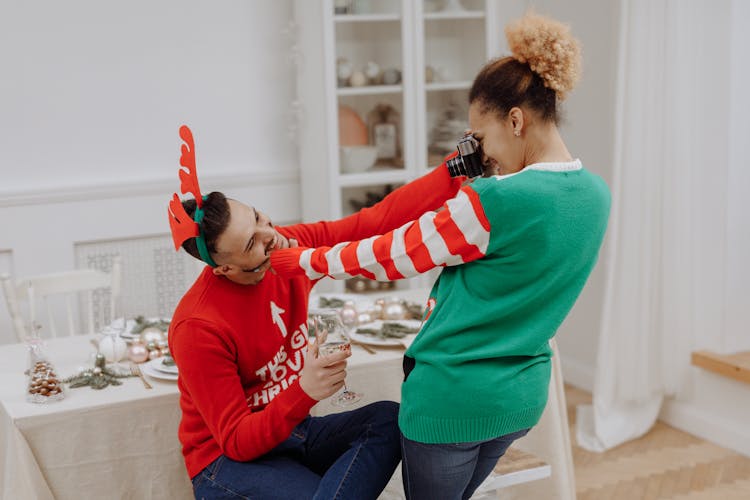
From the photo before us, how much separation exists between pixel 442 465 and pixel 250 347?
478 millimetres

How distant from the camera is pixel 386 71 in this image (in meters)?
3.82

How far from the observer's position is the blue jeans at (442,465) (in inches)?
59.2

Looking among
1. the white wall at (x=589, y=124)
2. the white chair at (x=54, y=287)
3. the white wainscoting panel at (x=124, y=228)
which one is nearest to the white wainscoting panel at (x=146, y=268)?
the white wainscoting panel at (x=124, y=228)

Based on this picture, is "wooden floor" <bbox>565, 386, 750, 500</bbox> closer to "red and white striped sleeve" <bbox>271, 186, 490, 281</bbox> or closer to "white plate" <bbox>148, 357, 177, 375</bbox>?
"white plate" <bbox>148, 357, 177, 375</bbox>

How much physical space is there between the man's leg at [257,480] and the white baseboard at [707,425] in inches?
86.7

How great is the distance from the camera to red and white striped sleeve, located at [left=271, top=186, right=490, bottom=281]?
141 cm

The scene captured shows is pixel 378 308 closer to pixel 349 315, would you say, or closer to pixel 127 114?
pixel 349 315

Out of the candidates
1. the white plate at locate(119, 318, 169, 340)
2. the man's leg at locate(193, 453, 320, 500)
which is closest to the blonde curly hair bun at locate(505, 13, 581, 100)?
the man's leg at locate(193, 453, 320, 500)

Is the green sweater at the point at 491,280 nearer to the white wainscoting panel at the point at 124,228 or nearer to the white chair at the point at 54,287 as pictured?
the white chair at the point at 54,287

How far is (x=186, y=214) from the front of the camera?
5.37 feet

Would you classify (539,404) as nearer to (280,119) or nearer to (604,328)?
(604,328)

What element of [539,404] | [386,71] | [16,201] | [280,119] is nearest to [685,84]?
[386,71]

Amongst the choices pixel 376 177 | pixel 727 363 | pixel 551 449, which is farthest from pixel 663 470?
pixel 376 177

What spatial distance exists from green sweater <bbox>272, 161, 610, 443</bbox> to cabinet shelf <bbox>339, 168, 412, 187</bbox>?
228 centimetres
